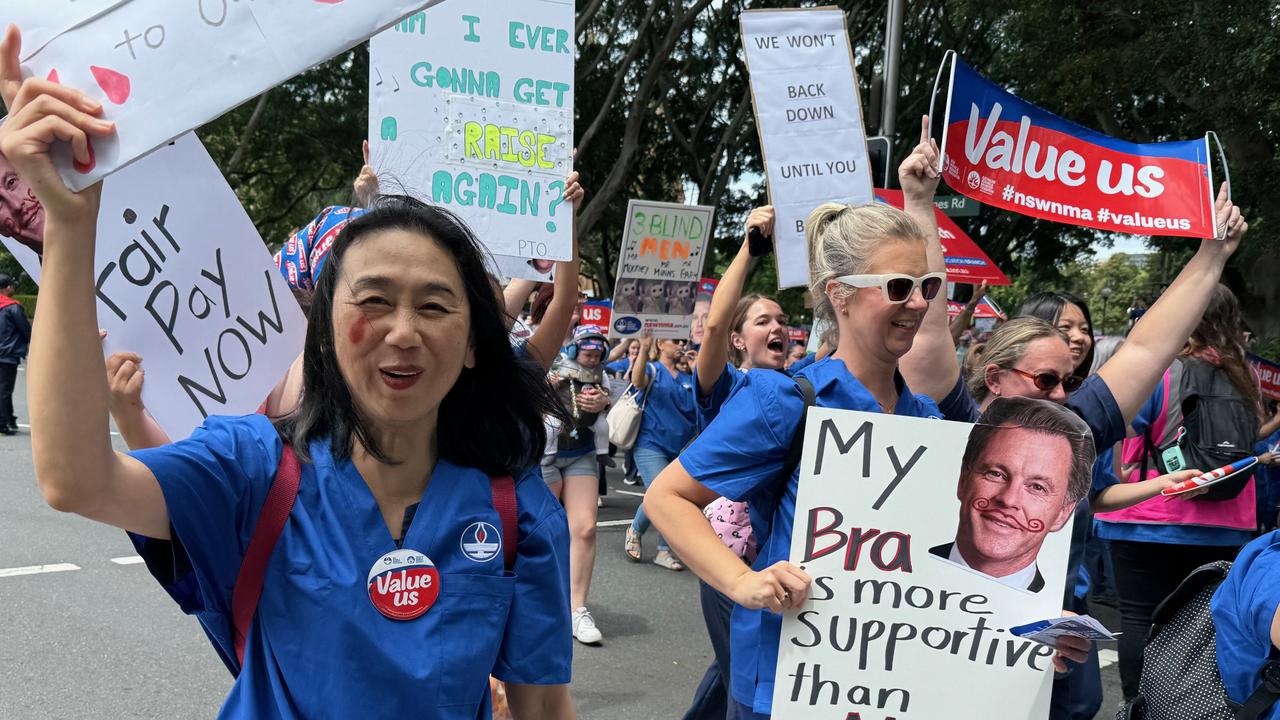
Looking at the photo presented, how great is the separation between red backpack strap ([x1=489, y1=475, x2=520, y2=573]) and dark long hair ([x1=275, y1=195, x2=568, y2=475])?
0.04 m

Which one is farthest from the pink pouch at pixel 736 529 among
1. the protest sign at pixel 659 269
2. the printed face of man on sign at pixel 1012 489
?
the protest sign at pixel 659 269

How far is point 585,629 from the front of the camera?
570cm

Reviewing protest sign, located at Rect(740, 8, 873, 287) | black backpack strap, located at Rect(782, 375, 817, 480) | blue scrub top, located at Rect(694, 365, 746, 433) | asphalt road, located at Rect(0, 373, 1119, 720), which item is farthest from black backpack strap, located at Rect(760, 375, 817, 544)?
asphalt road, located at Rect(0, 373, 1119, 720)

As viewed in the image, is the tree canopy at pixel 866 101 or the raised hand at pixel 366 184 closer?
the raised hand at pixel 366 184

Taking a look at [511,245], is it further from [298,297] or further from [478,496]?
[478,496]

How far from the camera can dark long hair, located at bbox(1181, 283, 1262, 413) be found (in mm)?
4532

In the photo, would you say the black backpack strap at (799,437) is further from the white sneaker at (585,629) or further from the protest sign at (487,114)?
the white sneaker at (585,629)

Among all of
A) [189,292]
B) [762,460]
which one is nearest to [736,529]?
[762,460]

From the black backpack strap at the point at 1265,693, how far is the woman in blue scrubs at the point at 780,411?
0.87 metres

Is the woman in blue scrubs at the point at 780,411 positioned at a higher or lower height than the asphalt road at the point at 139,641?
higher

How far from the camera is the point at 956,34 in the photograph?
22.0m

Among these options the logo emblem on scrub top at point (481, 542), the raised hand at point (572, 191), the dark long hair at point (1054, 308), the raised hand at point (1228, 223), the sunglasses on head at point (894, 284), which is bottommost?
the logo emblem on scrub top at point (481, 542)

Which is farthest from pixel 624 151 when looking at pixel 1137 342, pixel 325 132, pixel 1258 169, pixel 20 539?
pixel 1137 342

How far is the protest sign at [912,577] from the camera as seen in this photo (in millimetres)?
2123
